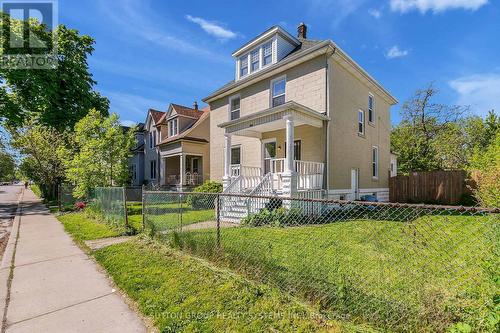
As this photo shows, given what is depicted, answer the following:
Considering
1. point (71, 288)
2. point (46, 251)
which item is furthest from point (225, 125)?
point (71, 288)

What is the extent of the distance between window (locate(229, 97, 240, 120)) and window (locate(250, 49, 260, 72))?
6.87 ft

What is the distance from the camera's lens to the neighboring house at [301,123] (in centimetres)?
1102

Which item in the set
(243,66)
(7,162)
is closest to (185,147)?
(243,66)

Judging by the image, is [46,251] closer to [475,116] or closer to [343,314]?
[343,314]

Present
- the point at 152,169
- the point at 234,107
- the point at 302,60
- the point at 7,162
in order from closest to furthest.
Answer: the point at 302,60 < the point at 234,107 < the point at 152,169 < the point at 7,162

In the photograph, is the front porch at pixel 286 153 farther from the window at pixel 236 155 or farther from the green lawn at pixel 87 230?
the green lawn at pixel 87 230

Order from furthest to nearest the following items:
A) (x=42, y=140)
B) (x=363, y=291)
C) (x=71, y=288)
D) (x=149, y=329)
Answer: (x=42, y=140), (x=71, y=288), (x=363, y=291), (x=149, y=329)

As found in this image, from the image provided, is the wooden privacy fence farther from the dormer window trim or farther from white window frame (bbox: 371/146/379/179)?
the dormer window trim

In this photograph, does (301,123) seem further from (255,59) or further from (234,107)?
(234,107)

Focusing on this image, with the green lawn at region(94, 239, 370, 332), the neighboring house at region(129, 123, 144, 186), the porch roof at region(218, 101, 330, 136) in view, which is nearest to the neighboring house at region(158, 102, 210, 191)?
the neighboring house at region(129, 123, 144, 186)

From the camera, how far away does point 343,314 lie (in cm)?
303

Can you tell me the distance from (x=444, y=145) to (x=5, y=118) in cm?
3621

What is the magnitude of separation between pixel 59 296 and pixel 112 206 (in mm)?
5790

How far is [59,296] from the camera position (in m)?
3.93
